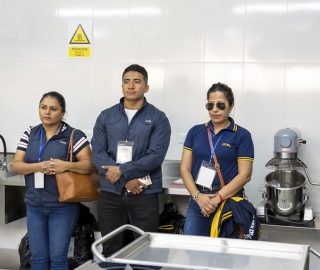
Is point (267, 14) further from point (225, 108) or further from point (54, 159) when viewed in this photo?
point (54, 159)

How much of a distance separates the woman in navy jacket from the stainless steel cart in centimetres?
129

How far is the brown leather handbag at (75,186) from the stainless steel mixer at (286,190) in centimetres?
103

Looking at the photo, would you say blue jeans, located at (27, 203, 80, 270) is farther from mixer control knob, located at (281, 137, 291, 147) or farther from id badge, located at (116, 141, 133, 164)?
mixer control knob, located at (281, 137, 291, 147)

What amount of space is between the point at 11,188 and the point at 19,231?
698mm

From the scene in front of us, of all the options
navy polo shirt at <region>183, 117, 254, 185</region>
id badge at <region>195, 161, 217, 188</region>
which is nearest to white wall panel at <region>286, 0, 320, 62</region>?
navy polo shirt at <region>183, 117, 254, 185</region>

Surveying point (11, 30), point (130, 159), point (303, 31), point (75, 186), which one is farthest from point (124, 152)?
point (11, 30)

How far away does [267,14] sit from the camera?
11.1 ft

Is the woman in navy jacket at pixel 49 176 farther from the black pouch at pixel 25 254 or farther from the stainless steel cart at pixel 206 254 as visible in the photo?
the stainless steel cart at pixel 206 254

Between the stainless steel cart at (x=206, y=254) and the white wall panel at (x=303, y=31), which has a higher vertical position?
the white wall panel at (x=303, y=31)

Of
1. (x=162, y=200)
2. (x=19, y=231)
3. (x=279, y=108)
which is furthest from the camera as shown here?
(x=19, y=231)

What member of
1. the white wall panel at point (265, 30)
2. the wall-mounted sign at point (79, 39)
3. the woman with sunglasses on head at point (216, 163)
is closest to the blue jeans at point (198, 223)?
the woman with sunglasses on head at point (216, 163)

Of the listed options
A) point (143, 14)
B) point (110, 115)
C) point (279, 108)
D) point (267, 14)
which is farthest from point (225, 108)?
Result: point (143, 14)

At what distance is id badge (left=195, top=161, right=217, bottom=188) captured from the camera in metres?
2.51

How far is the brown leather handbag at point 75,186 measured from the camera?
108 inches
